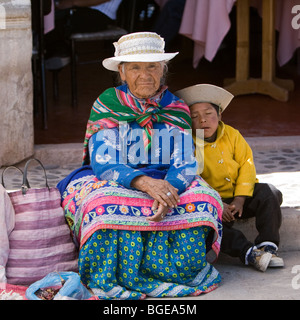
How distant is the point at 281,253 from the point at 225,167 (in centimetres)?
60

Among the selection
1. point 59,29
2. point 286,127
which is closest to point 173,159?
point 286,127

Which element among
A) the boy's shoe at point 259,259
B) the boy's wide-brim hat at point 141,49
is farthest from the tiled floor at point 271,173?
the boy's wide-brim hat at point 141,49

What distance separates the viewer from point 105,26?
6578 millimetres

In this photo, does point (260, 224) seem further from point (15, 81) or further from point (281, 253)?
point (15, 81)

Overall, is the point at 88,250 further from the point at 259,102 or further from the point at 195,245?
the point at 259,102

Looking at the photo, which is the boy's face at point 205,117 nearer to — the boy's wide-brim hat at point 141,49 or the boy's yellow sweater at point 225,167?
the boy's yellow sweater at point 225,167

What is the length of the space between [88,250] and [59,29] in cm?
331

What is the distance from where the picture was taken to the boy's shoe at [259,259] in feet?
12.2

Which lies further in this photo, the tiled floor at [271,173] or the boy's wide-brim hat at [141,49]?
the tiled floor at [271,173]

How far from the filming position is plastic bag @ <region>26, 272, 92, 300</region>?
129 inches

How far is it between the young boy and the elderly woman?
0.35 feet

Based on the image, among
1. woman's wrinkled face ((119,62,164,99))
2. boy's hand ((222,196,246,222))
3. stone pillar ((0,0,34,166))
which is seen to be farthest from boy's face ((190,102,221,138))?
stone pillar ((0,0,34,166))

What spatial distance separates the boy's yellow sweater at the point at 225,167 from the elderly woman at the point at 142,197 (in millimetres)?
161

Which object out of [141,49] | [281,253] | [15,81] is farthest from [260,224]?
[15,81]
